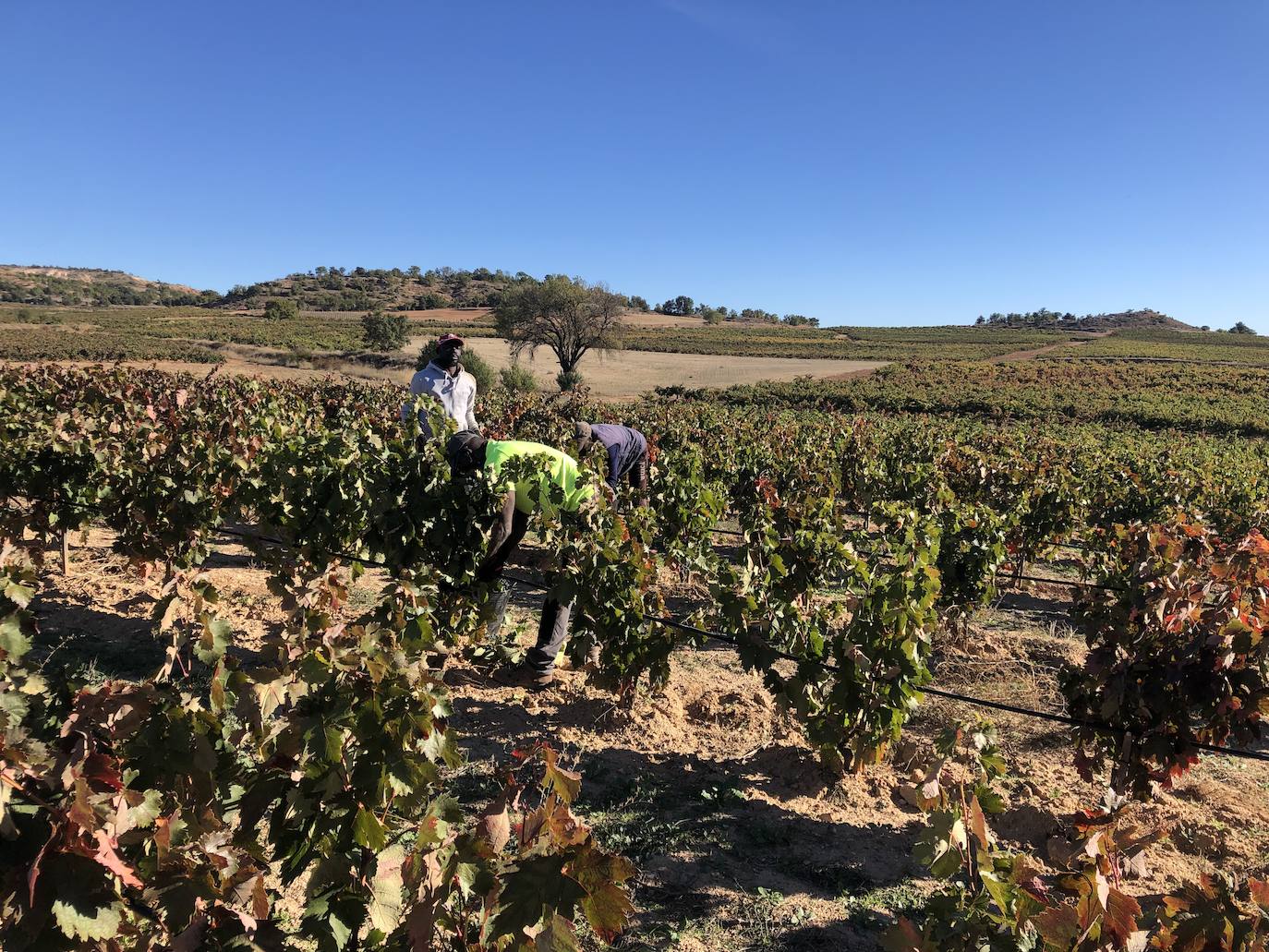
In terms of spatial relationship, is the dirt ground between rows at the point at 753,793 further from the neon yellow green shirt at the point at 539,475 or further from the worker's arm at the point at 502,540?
the neon yellow green shirt at the point at 539,475

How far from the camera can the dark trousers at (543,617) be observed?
4938 millimetres

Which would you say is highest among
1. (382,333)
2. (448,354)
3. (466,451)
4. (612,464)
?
(382,333)

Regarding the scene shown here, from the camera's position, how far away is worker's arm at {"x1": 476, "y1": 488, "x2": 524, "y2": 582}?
480 centimetres

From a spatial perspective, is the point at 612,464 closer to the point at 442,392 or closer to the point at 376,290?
the point at 442,392

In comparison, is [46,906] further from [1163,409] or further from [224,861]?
[1163,409]

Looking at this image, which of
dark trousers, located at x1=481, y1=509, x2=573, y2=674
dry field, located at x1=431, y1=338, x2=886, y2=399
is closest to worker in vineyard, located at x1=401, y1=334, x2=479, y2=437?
dark trousers, located at x1=481, y1=509, x2=573, y2=674

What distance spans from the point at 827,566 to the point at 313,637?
11.9 feet

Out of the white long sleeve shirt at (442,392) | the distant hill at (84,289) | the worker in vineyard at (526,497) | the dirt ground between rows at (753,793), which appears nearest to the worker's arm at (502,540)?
the worker in vineyard at (526,497)

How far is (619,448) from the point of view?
584 centimetres

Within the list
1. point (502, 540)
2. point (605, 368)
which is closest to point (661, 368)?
point (605, 368)

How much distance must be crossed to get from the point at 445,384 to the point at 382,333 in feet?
166

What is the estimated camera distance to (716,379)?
2037 inches

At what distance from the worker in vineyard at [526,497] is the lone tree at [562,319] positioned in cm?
4235

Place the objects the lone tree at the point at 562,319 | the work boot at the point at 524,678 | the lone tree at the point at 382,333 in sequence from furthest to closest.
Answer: the lone tree at the point at 382,333 → the lone tree at the point at 562,319 → the work boot at the point at 524,678
